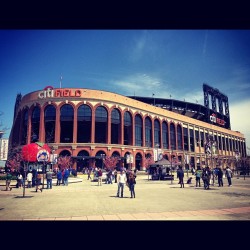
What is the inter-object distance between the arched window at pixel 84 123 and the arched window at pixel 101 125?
1665mm

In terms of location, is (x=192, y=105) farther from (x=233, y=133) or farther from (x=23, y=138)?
(x=23, y=138)

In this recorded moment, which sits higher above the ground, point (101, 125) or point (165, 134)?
point (101, 125)

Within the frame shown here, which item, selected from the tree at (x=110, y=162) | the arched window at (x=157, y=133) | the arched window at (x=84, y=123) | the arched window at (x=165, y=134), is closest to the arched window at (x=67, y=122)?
the arched window at (x=84, y=123)

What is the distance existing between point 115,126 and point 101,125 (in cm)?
337

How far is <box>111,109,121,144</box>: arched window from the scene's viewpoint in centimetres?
4403

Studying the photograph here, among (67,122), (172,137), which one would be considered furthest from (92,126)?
(172,137)

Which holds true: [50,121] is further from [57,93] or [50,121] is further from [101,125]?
[101,125]

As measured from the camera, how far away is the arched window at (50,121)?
40.3 metres

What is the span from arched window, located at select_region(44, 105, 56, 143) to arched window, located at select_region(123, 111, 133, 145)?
15.7 m

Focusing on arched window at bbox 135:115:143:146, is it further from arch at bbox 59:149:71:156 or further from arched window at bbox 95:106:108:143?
arch at bbox 59:149:71:156

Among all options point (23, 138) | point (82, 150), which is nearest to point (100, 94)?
point (82, 150)

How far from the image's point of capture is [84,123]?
138ft

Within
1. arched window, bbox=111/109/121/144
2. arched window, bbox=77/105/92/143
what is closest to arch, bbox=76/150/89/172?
arched window, bbox=77/105/92/143

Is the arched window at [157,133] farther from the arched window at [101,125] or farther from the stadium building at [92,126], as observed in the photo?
the arched window at [101,125]
